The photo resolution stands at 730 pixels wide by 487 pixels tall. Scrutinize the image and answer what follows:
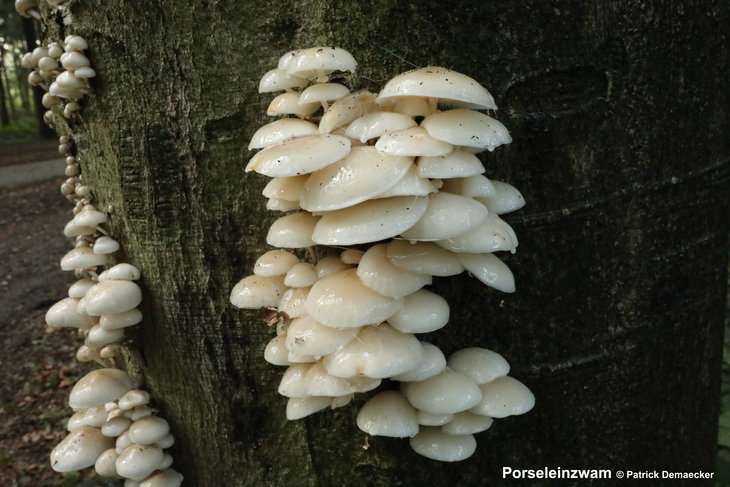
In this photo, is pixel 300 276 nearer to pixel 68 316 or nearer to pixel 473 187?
pixel 473 187

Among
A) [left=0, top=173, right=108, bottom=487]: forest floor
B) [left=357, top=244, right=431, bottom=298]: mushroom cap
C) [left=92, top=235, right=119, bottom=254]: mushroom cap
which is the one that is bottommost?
[left=0, top=173, right=108, bottom=487]: forest floor

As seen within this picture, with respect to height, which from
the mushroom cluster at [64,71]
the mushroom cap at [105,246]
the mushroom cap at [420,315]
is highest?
the mushroom cluster at [64,71]

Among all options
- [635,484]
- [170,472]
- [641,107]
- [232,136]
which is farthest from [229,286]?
[635,484]

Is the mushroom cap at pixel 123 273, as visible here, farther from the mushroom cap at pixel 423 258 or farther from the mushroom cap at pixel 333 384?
the mushroom cap at pixel 423 258

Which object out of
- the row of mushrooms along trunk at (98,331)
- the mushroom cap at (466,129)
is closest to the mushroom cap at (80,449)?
the row of mushrooms along trunk at (98,331)

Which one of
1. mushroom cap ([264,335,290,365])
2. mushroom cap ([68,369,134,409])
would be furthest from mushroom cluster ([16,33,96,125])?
mushroom cap ([264,335,290,365])

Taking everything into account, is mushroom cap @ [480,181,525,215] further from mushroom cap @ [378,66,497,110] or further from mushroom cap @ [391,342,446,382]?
mushroom cap @ [391,342,446,382]
